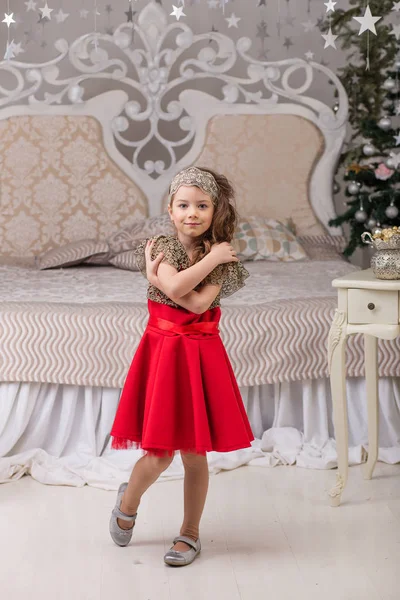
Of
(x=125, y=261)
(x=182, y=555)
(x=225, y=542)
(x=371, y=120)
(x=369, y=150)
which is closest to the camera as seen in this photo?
(x=182, y=555)

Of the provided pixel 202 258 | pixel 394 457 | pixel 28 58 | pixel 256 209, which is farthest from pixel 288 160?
pixel 202 258

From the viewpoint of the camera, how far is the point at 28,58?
446 centimetres

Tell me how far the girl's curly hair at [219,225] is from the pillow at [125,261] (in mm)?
1731

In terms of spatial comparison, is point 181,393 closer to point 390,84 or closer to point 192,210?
point 192,210

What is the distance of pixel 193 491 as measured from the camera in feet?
6.53

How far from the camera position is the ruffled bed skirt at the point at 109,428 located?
103 inches

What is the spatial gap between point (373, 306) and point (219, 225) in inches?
22.1

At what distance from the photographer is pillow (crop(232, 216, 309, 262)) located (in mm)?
3855

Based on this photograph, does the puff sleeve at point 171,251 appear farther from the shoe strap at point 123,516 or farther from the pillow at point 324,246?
the pillow at point 324,246

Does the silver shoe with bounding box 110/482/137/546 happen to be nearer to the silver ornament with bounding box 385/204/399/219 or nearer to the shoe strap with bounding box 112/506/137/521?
the shoe strap with bounding box 112/506/137/521

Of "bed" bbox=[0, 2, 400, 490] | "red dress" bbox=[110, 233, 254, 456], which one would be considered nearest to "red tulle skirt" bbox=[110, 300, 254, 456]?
"red dress" bbox=[110, 233, 254, 456]

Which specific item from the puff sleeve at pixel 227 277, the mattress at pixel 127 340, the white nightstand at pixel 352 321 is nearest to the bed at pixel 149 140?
the mattress at pixel 127 340

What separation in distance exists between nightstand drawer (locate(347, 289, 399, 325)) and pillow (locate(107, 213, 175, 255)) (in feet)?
5.39

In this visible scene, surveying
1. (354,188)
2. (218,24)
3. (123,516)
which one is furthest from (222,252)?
(218,24)
